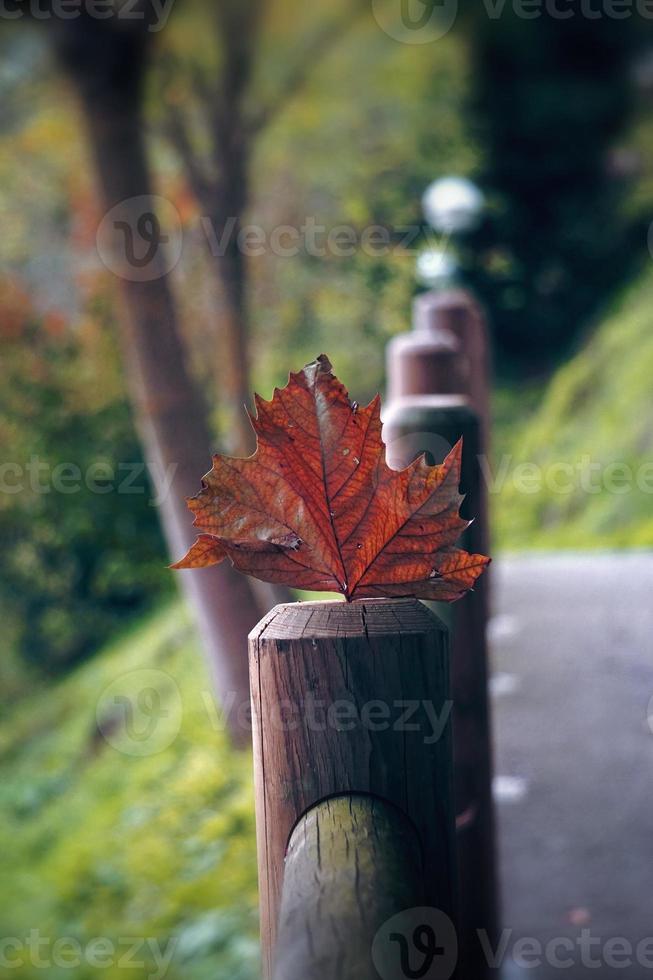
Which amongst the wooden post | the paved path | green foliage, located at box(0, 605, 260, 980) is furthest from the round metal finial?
the wooden post

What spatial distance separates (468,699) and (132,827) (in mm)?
5270

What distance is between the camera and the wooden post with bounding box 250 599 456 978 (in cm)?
95

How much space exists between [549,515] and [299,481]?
10.5 metres

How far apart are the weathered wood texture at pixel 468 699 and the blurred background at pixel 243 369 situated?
35.4 inches

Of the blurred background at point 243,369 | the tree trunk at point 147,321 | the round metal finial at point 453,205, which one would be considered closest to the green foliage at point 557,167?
the blurred background at point 243,369

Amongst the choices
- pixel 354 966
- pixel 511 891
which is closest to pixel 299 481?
pixel 354 966

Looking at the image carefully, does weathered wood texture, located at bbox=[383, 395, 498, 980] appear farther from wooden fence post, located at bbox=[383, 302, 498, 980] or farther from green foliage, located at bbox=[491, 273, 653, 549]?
green foliage, located at bbox=[491, 273, 653, 549]

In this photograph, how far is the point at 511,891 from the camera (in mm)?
3145

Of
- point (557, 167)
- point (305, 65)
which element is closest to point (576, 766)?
point (305, 65)

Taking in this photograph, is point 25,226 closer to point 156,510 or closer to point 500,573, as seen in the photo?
point 156,510

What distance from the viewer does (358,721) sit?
955 millimetres

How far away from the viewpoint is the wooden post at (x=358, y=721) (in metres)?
0.95

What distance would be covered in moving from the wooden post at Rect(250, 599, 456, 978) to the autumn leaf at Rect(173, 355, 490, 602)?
0.07 metres

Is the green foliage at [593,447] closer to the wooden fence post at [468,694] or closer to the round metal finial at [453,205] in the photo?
the round metal finial at [453,205]
